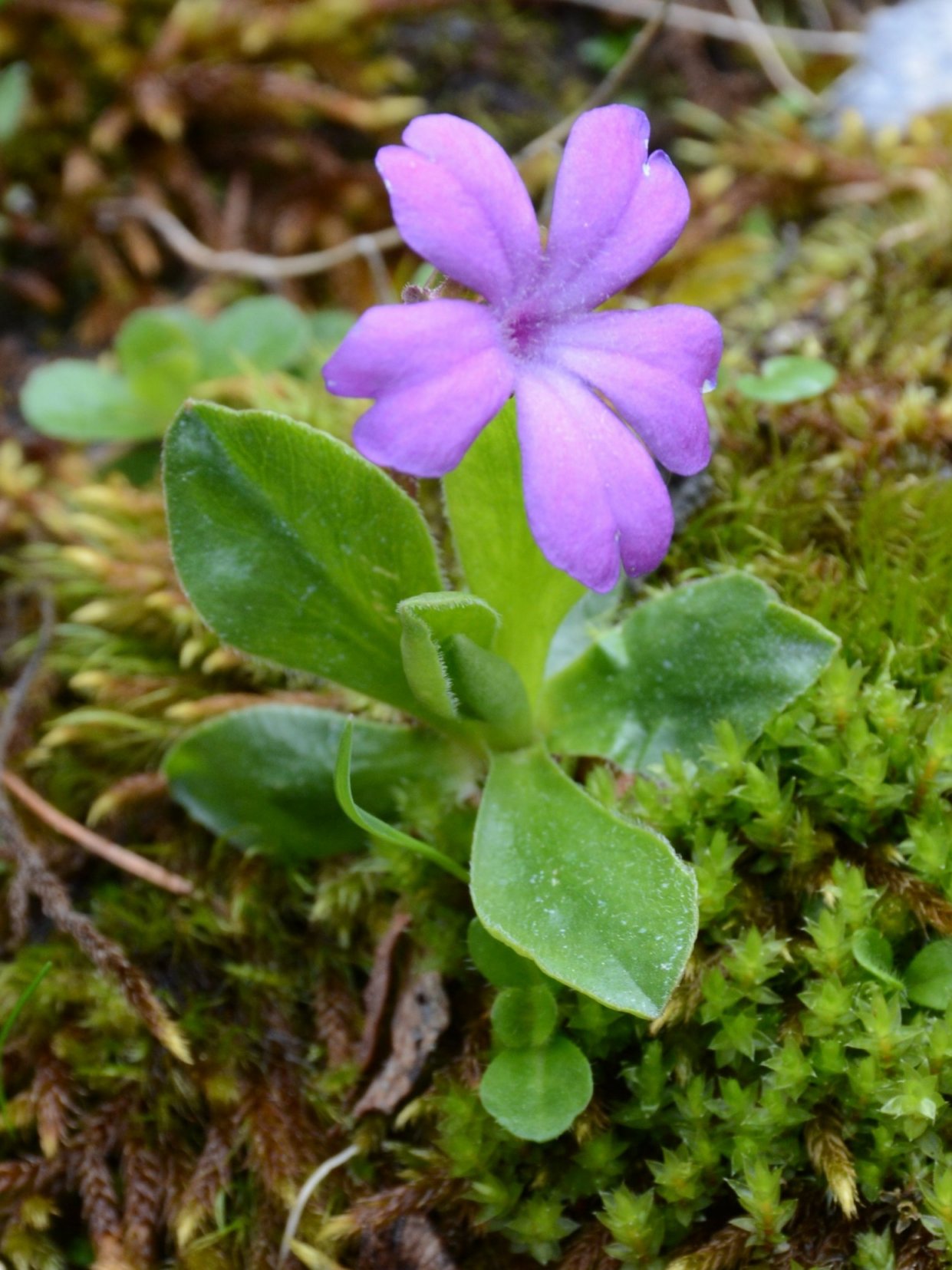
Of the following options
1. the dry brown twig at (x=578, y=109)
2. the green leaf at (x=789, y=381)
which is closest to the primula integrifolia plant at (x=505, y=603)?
the green leaf at (x=789, y=381)

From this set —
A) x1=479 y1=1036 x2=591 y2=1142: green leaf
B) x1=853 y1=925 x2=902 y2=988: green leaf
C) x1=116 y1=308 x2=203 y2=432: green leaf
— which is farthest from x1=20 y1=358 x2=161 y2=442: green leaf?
x1=853 y1=925 x2=902 y2=988: green leaf

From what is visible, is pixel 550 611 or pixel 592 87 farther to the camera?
pixel 592 87

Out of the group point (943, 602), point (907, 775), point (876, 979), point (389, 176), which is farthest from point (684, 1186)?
point (389, 176)

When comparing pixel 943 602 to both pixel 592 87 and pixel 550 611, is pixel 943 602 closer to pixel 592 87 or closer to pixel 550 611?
pixel 550 611

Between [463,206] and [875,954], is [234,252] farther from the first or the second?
[875,954]

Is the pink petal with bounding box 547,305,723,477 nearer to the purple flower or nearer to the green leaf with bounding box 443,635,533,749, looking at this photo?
the purple flower

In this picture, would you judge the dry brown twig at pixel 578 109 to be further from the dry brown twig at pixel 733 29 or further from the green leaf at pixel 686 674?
the green leaf at pixel 686 674
